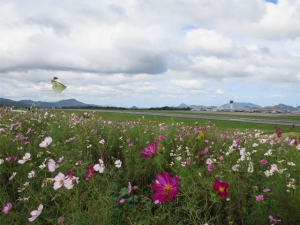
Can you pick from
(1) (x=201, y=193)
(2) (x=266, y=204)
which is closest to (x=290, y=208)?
(2) (x=266, y=204)

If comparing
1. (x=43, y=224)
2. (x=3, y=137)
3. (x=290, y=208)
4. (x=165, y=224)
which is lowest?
(x=43, y=224)

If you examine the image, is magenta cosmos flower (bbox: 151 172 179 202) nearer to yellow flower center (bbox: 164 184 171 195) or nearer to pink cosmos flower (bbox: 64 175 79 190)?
yellow flower center (bbox: 164 184 171 195)

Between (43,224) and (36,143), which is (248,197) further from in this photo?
(36,143)

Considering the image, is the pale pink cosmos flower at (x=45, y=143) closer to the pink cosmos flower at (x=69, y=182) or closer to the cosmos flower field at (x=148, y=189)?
the cosmos flower field at (x=148, y=189)

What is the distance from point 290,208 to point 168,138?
2678 millimetres

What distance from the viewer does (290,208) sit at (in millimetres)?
2258

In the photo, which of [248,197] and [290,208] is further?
[248,197]

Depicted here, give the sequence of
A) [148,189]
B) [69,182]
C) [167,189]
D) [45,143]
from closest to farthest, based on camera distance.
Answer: [167,189], [69,182], [45,143], [148,189]

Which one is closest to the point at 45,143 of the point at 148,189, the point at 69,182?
the point at 69,182

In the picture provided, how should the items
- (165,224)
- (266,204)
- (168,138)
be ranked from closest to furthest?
(165,224), (266,204), (168,138)

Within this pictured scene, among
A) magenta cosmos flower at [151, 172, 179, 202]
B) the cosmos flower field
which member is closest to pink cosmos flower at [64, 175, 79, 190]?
the cosmos flower field

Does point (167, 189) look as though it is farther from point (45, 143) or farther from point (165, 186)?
point (45, 143)

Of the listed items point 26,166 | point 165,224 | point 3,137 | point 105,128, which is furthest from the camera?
point 105,128

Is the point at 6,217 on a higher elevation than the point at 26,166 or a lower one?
lower
